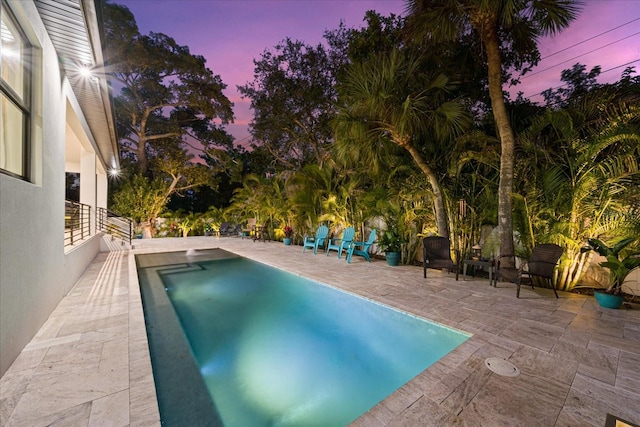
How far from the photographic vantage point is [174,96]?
1680cm

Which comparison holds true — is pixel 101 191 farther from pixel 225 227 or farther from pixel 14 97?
pixel 14 97

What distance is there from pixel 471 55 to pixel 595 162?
385 centimetres

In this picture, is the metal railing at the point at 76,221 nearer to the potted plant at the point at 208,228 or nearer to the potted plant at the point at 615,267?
the potted plant at the point at 615,267

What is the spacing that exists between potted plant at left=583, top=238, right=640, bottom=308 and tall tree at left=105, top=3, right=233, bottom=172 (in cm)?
1881

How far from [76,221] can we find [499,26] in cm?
1123

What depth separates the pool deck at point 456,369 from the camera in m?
1.95

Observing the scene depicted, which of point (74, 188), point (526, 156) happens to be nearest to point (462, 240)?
point (526, 156)

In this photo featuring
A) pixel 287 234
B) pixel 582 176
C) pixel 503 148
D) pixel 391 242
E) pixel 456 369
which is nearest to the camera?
pixel 456 369

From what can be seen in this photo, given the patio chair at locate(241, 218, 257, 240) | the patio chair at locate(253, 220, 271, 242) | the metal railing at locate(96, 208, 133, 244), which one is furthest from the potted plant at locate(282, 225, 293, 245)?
the metal railing at locate(96, 208, 133, 244)

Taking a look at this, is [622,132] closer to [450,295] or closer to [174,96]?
[450,295]

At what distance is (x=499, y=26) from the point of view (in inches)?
237

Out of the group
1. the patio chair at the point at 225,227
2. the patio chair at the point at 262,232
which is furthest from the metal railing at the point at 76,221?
the patio chair at the point at 225,227

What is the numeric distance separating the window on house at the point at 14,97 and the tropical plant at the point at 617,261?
750 cm

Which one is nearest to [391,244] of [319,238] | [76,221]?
[319,238]
